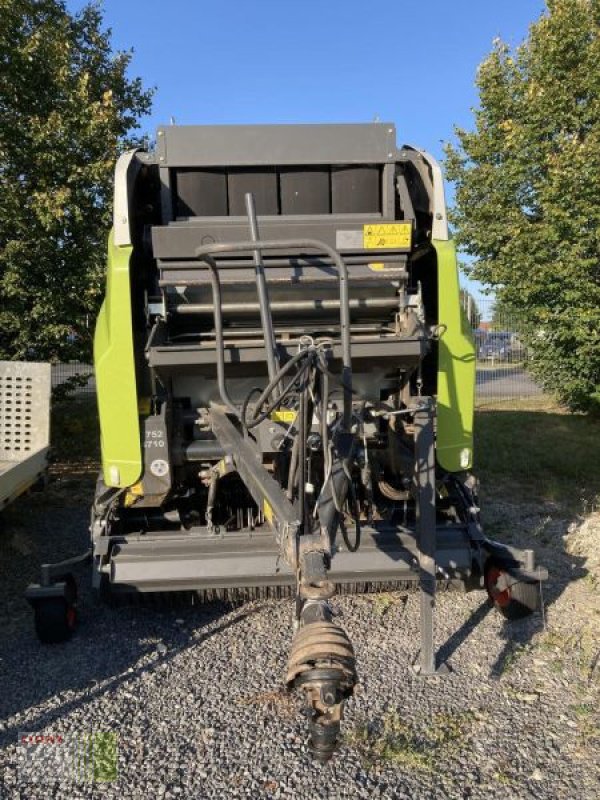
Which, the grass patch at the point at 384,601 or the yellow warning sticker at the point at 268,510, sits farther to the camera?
the grass patch at the point at 384,601

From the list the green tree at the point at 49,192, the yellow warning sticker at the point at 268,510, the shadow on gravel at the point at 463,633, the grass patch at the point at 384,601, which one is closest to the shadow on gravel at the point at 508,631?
the shadow on gravel at the point at 463,633

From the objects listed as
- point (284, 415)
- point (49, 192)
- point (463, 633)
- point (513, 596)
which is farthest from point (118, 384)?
point (49, 192)

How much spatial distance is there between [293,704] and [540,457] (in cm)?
618

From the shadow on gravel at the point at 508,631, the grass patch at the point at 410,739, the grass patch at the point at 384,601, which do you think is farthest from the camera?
the grass patch at the point at 384,601

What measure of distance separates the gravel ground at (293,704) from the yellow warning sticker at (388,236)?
225cm

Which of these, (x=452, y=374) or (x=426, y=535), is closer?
(x=426, y=535)

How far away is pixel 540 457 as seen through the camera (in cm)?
827

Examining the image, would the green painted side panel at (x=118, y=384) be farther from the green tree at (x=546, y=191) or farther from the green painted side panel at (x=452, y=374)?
the green tree at (x=546, y=191)

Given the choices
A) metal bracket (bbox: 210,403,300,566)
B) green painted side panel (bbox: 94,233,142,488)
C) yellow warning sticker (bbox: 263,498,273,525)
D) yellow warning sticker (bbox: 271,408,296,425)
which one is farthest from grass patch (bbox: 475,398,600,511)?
yellow warning sticker (bbox: 263,498,273,525)

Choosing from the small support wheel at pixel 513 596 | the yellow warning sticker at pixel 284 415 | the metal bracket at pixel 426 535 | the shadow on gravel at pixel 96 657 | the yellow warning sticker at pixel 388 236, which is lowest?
the shadow on gravel at pixel 96 657

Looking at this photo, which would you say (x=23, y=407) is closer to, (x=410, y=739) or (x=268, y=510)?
(x=268, y=510)

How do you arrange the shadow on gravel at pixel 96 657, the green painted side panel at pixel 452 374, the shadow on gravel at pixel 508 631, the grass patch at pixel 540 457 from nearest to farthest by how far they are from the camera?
the shadow on gravel at pixel 96 657 → the shadow on gravel at pixel 508 631 → the green painted side panel at pixel 452 374 → the grass patch at pixel 540 457

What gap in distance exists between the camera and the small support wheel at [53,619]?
3.54 metres

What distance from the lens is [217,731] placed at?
2.82 m
